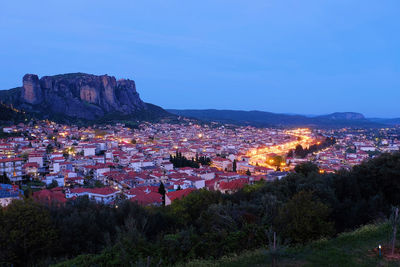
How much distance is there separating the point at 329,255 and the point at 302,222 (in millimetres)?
1413

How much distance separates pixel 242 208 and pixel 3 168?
27.9 m

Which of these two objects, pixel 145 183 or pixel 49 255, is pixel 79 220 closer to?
pixel 49 255

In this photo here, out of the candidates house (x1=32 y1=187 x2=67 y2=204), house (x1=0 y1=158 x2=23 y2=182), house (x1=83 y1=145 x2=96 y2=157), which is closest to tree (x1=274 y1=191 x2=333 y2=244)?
house (x1=32 y1=187 x2=67 y2=204)

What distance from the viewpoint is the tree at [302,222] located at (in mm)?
7668

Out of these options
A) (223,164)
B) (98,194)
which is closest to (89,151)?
(223,164)

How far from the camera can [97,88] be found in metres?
103

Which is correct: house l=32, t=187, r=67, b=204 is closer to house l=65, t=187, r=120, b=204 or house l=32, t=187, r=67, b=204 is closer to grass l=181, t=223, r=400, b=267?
house l=65, t=187, r=120, b=204

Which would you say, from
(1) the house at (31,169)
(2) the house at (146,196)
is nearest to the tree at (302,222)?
(2) the house at (146,196)

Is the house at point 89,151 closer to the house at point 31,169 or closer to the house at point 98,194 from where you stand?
the house at point 31,169

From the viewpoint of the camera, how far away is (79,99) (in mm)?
95750

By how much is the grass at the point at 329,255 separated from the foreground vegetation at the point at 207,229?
22 millimetres

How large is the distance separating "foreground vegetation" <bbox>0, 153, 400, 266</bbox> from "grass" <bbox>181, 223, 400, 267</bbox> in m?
0.02

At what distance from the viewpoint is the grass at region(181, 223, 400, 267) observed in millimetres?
5918

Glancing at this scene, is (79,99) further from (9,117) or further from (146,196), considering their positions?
(146,196)
